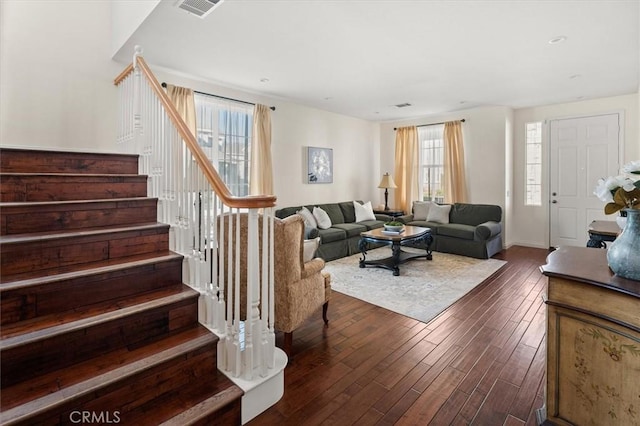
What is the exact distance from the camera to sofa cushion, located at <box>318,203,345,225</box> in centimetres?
607

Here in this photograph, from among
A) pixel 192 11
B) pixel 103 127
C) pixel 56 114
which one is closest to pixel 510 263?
pixel 192 11

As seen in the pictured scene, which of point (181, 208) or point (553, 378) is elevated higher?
point (181, 208)

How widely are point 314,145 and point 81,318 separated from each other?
508 cm

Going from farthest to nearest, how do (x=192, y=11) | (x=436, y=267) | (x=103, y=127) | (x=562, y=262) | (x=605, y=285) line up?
(x=436, y=267) → (x=103, y=127) → (x=192, y=11) → (x=562, y=262) → (x=605, y=285)

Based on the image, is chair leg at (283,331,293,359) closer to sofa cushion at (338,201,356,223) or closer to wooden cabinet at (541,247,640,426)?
wooden cabinet at (541,247,640,426)

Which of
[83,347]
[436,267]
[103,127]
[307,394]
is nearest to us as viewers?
[83,347]

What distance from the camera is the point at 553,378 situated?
157 cm

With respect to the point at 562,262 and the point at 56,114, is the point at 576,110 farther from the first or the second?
the point at 56,114

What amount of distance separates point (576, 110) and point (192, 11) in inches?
254

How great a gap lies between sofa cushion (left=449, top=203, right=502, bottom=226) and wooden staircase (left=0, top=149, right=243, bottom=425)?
546 cm

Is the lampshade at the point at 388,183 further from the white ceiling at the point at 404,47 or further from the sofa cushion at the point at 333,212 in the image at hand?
the white ceiling at the point at 404,47

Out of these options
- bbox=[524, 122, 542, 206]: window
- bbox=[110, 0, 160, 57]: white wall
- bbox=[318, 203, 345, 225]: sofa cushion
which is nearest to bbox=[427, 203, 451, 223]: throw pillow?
bbox=[524, 122, 542, 206]: window

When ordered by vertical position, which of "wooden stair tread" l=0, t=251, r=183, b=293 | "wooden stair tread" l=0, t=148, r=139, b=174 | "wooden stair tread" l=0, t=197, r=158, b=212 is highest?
"wooden stair tread" l=0, t=148, r=139, b=174

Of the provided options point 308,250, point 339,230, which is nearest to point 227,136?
point 339,230
